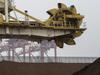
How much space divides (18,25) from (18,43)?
6179cm

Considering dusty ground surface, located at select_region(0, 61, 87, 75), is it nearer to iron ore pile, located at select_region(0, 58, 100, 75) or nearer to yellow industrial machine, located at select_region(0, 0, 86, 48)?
iron ore pile, located at select_region(0, 58, 100, 75)

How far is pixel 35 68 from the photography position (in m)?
24.1

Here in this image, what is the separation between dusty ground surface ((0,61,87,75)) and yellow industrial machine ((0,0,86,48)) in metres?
1.87

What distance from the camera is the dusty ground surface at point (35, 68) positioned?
23.4m

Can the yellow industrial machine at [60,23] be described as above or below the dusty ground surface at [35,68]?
above

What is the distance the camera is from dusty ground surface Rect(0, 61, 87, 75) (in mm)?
23375

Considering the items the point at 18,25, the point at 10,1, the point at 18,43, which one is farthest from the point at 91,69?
the point at 18,43

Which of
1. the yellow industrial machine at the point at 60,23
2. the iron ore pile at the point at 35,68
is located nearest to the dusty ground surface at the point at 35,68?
the iron ore pile at the point at 35,68

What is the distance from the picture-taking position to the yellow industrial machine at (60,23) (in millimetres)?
23297

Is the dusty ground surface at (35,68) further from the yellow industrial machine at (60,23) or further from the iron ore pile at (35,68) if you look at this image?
the yellow industrial machine at (60,23)

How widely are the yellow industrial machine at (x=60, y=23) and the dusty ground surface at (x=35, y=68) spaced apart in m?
1.87

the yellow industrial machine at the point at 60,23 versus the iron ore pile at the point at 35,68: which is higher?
the yellow industrial machine at the point at 60,23

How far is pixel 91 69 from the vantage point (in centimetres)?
896

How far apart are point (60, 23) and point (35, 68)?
384 cm
